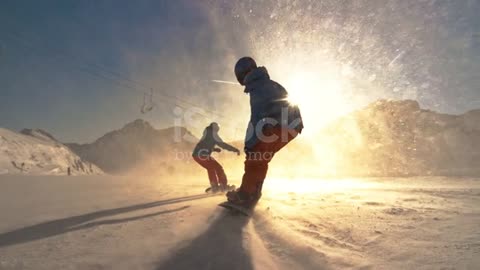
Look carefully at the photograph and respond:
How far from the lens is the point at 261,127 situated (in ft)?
10.7

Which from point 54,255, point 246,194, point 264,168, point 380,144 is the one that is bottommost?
point 54,255

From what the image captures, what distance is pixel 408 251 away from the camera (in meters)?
1.65

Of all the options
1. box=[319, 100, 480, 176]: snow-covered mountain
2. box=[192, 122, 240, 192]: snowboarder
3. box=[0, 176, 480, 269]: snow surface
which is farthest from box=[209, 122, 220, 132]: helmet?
box=[319, 100, 480, 176]: snow-covered mountain

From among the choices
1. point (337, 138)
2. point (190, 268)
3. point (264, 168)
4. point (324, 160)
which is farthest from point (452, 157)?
point (190, 268)

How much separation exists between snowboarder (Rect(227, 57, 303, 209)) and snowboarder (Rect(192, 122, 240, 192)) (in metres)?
2.55

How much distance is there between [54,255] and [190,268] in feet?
2.40

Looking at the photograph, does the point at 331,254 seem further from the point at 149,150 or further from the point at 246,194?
the point at 149,150

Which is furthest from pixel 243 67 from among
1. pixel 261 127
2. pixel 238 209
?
pixel 238 209

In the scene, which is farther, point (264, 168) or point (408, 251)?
point (264, 168)

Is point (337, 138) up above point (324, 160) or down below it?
above

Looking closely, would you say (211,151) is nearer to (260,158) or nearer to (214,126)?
(214,126)

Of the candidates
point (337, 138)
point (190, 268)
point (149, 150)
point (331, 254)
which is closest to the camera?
point (190, 268)

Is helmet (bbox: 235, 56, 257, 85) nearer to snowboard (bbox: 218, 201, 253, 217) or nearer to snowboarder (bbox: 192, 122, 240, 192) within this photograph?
snowboard (bbox: 218, 201, 253, 217)

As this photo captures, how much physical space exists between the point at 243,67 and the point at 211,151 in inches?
120
